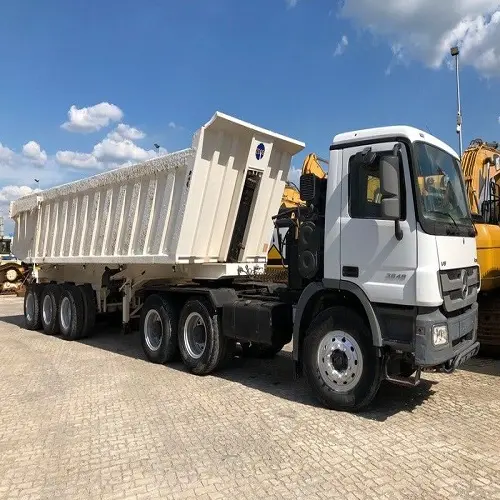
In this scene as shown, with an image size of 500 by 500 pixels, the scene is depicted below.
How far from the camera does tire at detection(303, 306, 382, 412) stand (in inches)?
203

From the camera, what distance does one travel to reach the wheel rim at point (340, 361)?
5266mm

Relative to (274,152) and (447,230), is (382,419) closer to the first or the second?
(447,230)

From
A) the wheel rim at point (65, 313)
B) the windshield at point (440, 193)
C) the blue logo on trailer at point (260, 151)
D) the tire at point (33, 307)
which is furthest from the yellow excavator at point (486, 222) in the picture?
the tire at point (33, 307)

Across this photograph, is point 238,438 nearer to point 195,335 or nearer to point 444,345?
point 444,345

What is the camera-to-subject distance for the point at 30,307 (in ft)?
40.4

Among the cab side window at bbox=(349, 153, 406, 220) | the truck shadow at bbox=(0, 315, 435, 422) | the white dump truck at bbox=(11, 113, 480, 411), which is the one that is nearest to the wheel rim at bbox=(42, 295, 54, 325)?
the white dump truck at bbox=(11, 113, 480, 411)

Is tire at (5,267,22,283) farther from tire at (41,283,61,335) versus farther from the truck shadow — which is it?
the truck shadow

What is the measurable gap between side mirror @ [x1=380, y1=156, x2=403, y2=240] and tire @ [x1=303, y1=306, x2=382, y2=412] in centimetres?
124

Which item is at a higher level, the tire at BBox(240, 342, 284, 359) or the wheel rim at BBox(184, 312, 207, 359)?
the wheel rim at BBox(184, 312, 207, 359)

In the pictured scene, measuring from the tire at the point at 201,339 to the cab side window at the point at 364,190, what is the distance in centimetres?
270

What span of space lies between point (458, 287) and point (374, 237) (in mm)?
1051

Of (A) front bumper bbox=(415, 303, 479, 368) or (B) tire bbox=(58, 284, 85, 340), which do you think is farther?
(B) tire bbox=(58, 284, 85, 340)

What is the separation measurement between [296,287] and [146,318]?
2.99 metres

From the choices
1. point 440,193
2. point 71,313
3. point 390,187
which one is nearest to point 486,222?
point 440,193
